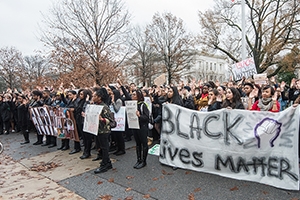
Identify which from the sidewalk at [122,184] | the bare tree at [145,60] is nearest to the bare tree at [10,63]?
the bare tree at [145,60]

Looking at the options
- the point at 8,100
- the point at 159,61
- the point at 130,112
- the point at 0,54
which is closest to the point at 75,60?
the point at 8,100

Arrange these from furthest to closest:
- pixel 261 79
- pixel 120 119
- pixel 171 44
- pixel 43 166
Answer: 1. pixel 171 44
2. pixel 261 79
3. pixel 120 119
4. pixel 43 166

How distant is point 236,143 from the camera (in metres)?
4.59

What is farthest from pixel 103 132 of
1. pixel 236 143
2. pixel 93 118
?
pixel 236 143

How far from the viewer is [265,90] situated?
16.2 ft

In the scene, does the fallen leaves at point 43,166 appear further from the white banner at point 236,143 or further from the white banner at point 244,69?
the white banner at point 244,69

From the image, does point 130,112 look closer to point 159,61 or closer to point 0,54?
point 159,61

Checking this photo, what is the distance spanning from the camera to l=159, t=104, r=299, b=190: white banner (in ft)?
13.4

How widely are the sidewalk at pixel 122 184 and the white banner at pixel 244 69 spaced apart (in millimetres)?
5943

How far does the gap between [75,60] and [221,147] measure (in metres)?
15.2

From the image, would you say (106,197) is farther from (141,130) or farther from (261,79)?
(261,79)

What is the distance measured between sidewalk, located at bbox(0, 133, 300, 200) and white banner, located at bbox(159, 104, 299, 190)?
19cm

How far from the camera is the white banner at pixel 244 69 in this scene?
9.80 m

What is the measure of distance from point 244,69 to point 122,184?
7.48 meters
